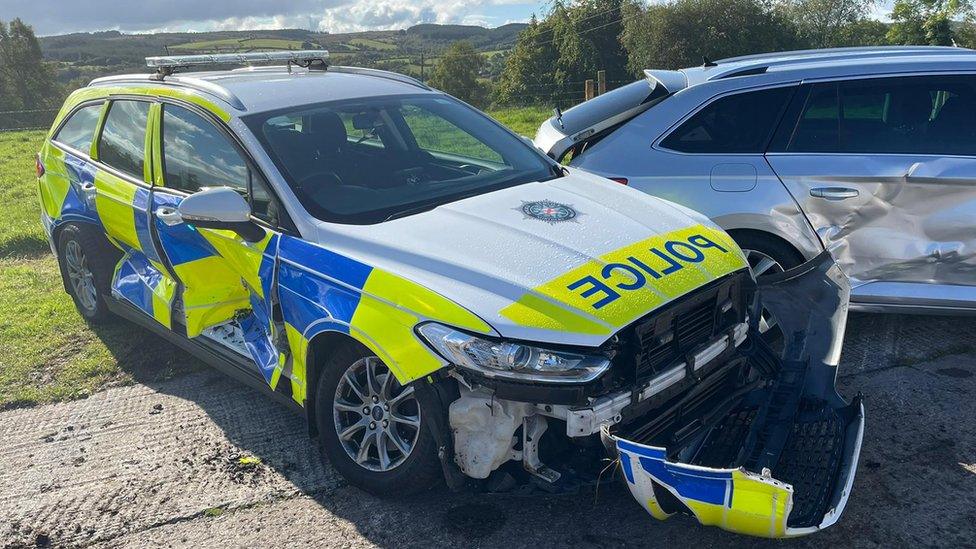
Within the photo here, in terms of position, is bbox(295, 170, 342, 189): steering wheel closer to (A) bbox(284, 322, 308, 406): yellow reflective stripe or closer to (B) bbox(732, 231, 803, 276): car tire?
(A) bbox(284, 322, 308, 406): yellow reflective stripe

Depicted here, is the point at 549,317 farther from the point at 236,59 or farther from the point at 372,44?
the point at 372,44

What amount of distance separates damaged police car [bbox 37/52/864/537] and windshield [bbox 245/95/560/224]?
0.6 inches

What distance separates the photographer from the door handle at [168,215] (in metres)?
3.97

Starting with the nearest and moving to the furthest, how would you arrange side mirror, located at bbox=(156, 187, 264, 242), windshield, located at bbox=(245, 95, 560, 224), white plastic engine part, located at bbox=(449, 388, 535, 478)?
white plastic engine part, located at bbox=(449, 388, 535, 478), side mirror, located at bbox=(156, 187, 264, 242), windshield, located at bbox=(245, 95, 560, 224)

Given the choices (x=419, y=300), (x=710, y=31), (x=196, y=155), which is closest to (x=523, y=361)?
(x=419, y=300)

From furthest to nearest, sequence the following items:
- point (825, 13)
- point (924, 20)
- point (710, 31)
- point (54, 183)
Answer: point (825, 13), point (710, 31), point (924, 20), point (54, 183)

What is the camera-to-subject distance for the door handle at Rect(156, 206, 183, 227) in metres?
3.97

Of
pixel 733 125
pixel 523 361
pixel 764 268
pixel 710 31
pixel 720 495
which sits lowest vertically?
pixel 720 495

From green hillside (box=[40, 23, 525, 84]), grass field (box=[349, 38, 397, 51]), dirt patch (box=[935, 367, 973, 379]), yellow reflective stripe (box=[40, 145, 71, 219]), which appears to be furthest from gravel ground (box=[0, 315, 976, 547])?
grass field (box=[349, 38, 397, 51])

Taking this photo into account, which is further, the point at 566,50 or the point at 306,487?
the point at 566,50

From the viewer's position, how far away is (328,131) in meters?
3.83

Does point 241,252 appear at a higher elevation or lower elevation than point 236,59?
lower

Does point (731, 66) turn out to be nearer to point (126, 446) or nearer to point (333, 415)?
point (333, 415)

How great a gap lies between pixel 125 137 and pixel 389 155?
5.96ft
